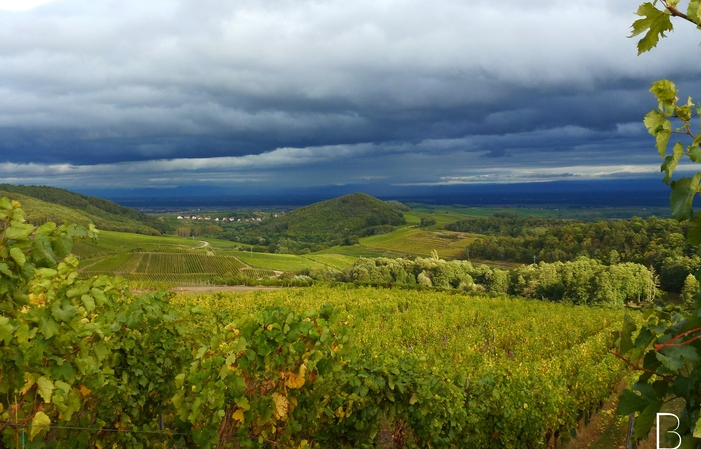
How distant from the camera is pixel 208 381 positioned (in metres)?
4.09

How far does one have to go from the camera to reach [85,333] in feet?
11.6

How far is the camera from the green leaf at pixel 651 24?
1718mm

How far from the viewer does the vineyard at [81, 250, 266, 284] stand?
67.1 metres

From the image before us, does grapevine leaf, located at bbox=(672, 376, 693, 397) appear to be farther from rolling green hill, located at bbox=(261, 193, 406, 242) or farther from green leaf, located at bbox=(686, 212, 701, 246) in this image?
rolling green hill, located at bbox=(261, 193, 406, 242)

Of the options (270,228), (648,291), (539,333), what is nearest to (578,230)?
(648,291)

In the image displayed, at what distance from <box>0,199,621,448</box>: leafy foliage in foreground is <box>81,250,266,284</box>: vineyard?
58692 millimetres

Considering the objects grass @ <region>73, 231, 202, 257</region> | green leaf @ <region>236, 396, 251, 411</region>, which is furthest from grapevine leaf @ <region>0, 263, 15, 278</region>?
grass @ <region>73, 231, 202, 257</region>

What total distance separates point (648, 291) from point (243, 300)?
148 ft

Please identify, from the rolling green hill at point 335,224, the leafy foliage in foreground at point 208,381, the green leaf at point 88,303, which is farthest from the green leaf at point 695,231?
the rolling green hill at point 335,224

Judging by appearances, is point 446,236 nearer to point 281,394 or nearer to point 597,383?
point 597,383

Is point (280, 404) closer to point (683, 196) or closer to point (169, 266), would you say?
point (683, 196)

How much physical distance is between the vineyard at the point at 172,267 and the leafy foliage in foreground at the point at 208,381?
58692mm

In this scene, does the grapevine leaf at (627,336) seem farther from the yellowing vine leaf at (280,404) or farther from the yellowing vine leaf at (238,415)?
the yellowing vine leaf at (238,415)

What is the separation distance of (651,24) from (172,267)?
82.8 m
